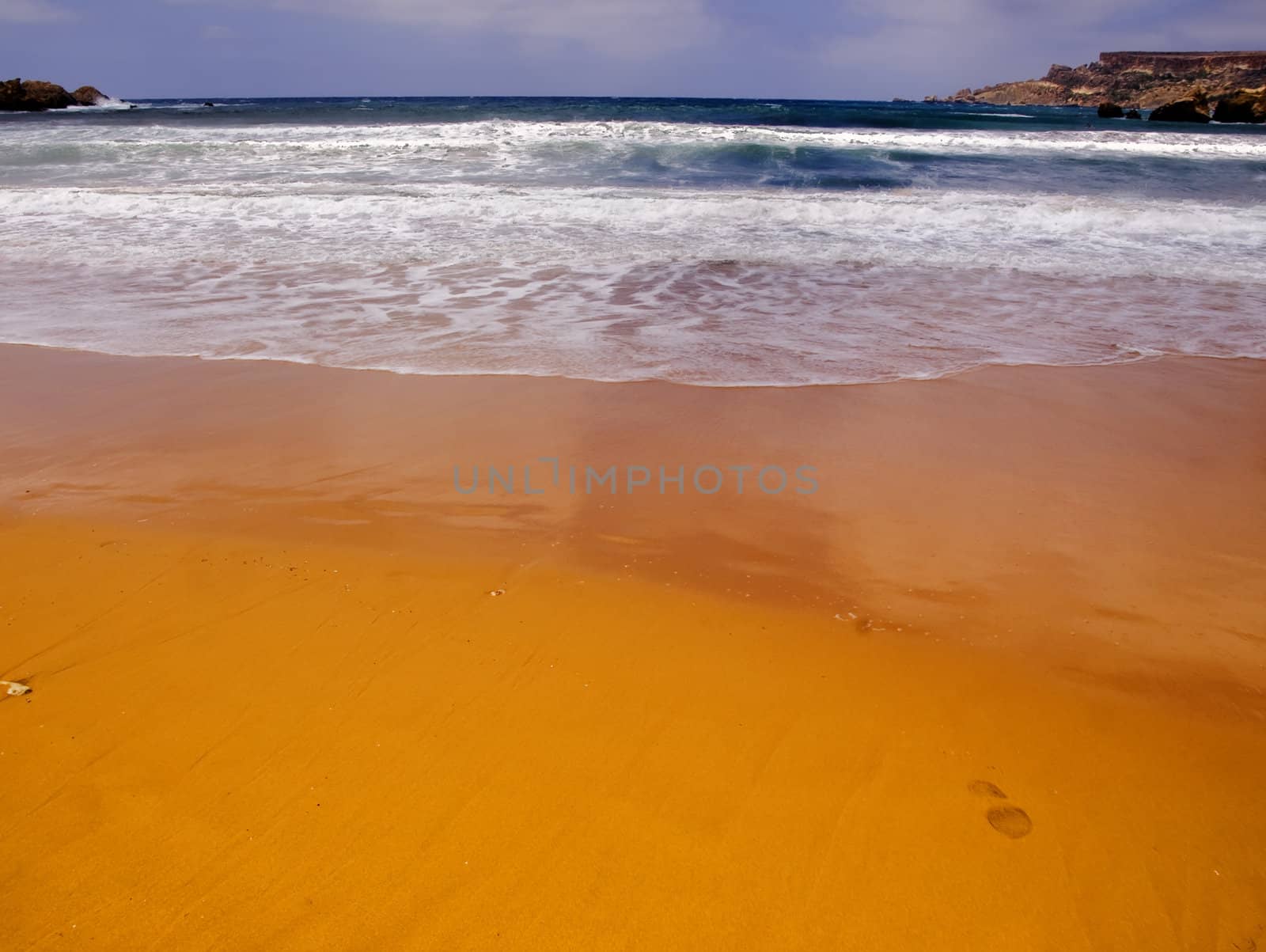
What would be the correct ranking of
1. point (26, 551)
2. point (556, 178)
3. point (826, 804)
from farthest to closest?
point (556, 178) → point (26, 551) → point (826, 804)

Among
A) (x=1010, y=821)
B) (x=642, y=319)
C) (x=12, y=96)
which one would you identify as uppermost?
(x=12, y=96)

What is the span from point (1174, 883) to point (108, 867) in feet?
7.92

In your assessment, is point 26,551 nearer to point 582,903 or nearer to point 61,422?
point 61,422

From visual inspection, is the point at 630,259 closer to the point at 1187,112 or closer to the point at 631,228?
the point at 631,228

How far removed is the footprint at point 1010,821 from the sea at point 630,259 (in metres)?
3.23

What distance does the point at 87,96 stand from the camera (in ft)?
163

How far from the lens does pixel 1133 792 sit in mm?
1967

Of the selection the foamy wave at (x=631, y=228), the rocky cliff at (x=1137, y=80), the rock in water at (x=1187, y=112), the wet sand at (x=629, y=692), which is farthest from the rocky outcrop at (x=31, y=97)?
the rocky cliff at (x=1137, y=80)

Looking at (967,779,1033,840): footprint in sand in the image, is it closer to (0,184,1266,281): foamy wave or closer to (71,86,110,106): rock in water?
(0,184,1266,281): foamy wave

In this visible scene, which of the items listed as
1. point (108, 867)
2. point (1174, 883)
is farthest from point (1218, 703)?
point (108, 867)

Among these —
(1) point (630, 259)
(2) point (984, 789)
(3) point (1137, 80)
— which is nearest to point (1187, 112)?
(1) point (630, 259)

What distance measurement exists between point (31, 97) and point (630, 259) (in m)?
50.7

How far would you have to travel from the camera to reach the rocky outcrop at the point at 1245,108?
3478cm

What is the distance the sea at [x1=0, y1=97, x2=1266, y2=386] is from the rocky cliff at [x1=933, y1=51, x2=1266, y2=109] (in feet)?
199
